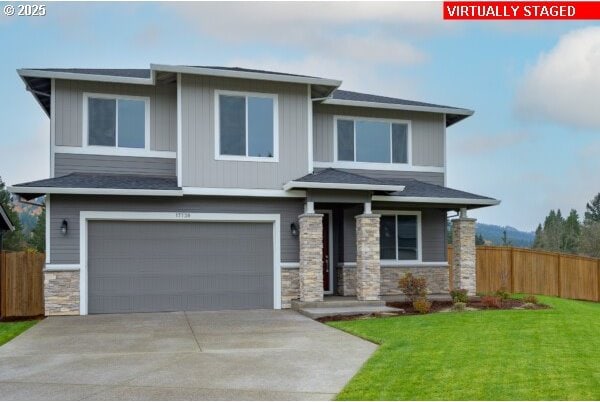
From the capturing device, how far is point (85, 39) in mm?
17641

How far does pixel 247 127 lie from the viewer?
50.3 feet

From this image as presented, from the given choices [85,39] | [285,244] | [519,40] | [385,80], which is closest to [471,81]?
[519,40]

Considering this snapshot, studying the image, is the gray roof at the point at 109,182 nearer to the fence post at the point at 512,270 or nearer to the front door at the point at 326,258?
the front door at the point at 326,258

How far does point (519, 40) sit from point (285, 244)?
30.5 ft

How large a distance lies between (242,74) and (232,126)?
4.32ft

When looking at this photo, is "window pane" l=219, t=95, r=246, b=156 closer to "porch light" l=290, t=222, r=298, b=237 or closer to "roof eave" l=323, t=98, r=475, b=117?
"porch light" l=290, t=222, r=298, b=237

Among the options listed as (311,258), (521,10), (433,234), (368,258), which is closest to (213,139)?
(311,258)

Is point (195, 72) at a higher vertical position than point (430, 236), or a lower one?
higher

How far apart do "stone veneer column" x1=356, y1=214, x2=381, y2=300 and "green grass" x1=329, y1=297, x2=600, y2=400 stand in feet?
9.03

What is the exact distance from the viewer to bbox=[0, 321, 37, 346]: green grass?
11.2 m

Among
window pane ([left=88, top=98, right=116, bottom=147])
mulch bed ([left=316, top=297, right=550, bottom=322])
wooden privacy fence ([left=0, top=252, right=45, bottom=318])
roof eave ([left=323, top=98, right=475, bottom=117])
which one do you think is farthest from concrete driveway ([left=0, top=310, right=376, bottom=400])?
roof eave ([left=323, top=98, right=475, bottom=117])

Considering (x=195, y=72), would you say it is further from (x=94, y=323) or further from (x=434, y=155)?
(x=434, y=155)

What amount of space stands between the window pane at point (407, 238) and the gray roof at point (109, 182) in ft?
22.0

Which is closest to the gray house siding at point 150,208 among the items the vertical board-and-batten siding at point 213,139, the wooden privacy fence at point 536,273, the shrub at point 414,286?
the vertical board-and-batten siding at point 213,139
